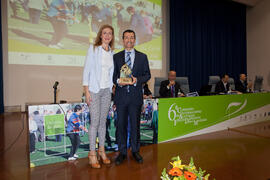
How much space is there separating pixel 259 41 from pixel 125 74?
7.92 meters

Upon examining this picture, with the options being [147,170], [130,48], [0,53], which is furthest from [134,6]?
[147,170]

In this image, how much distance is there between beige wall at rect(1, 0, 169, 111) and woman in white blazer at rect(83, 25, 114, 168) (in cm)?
322

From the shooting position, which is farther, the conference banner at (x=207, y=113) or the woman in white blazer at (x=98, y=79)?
the conference banner at (x=207, y=113)

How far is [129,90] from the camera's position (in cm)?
188

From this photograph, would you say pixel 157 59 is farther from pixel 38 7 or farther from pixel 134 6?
pixel 38 7

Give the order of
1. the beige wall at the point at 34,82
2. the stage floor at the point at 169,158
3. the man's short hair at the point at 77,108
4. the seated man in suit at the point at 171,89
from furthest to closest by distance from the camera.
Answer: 1. the beige wall at the point at 34,82
2. the seated man in suit at the point at 171,89
3. the man's short hair at the point at 77,108
4. the stage floor at the point at 169,158

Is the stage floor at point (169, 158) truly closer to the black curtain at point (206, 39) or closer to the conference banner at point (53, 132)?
the conference banner at point (53, 132)

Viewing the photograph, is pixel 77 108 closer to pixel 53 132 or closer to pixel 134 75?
pixel 53 132

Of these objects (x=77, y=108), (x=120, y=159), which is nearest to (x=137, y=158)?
(x=120, y=159)

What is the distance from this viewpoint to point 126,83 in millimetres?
1783

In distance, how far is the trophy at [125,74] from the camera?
1790mm

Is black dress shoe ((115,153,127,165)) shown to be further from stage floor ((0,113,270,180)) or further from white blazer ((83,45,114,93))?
white blazer ((83,45,114,93))

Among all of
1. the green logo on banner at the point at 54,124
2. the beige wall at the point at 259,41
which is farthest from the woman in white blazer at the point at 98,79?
the beige wall at the point at 259,41

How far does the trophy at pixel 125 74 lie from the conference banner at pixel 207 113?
869mm
